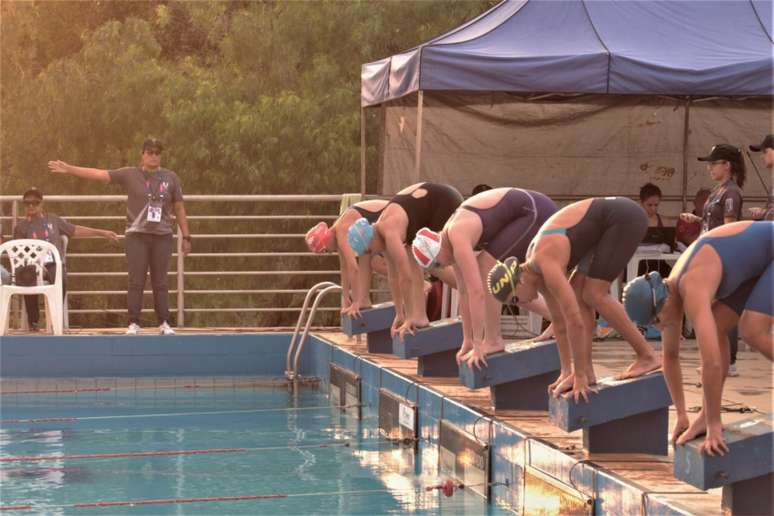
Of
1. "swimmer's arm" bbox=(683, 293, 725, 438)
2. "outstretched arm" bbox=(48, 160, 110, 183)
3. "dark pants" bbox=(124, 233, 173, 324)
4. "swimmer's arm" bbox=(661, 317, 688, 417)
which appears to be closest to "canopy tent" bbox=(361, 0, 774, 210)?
"dark pants" bbox=(124, 233, 173, 324)

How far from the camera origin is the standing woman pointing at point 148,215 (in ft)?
40.4

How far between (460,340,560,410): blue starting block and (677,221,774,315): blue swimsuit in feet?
7.84

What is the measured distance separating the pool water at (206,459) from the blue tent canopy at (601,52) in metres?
2.80

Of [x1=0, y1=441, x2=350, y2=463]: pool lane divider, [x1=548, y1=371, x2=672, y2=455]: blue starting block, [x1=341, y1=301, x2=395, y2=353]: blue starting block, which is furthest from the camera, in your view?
[x1=341, y1=301, x2=395, y2=353]: blue starting block

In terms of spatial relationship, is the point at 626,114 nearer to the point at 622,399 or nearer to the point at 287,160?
the point at 287,160

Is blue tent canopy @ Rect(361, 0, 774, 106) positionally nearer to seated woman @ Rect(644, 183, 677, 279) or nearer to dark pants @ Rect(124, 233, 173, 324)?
seated woman @ Rect(644, 183, 677, 279)

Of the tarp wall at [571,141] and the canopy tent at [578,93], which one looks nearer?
the canopy tent at [578,93]

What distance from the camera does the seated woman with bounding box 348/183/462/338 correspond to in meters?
8.82

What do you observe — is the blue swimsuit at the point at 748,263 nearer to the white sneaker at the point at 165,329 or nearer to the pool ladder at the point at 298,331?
the pool ladder at the point at 298,331

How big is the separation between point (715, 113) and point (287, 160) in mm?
7198

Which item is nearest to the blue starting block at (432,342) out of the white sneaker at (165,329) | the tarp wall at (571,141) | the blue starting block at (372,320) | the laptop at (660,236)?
the blue starting block at (372,320)

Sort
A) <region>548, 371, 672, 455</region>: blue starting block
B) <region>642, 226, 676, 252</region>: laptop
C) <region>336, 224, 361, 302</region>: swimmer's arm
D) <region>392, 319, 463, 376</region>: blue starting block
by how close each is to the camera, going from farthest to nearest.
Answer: <region>642, 226, 676, 252</region>: laptop
<region>336, 224, 361, 302</region>: swimmer's arm
<region>392, 319, 463, 376</region>: blue starting block
<region>548, 371, 672, 455</region>: blue starting block

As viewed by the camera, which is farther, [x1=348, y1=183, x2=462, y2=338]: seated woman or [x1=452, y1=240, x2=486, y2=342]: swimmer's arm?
[x1=348, y1=183, x2=462, y2=338]: seated woman

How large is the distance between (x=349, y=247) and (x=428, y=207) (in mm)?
1015
